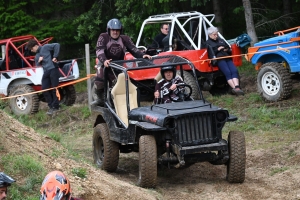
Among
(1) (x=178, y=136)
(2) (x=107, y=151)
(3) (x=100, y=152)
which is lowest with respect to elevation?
(3) (x=100, y=152)

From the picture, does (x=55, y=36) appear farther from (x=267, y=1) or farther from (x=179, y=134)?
(x=179, y=134)

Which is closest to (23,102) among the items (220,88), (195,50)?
(195,50)

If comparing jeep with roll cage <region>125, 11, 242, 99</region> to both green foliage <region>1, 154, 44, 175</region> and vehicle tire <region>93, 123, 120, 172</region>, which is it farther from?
green foliage <region>1, 154, 44, 175</region>

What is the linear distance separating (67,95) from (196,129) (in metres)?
9.20

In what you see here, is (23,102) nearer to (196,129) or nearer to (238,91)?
(238,91)

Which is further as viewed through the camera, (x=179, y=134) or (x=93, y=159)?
(x=93, y=159)

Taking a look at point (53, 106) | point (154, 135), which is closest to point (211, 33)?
point (53, 106)

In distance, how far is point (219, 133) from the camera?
31.3ft

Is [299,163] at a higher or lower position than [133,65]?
lower

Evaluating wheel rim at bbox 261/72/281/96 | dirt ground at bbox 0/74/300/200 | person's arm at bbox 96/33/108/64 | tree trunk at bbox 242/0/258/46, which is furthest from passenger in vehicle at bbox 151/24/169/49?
dirt ground at bbox 0/74/300/200

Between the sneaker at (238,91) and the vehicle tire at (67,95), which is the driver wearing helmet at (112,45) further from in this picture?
the vehicle tire at (67,95)

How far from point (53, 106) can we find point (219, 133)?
321 inches

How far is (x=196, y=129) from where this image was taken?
9.42 meters

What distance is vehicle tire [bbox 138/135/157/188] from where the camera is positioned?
9.36m
